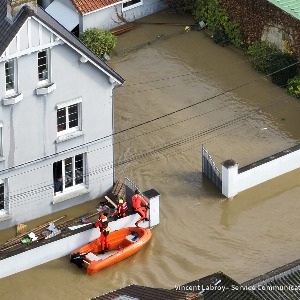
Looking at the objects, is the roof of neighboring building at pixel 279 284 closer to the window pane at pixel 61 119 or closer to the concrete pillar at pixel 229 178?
the concrete pillar at pixel 229 178

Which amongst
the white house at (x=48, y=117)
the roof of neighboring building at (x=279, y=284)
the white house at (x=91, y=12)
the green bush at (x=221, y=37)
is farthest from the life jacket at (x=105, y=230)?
the green bush at (x=221, y=37)

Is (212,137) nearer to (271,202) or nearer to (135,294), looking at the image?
(271,202)

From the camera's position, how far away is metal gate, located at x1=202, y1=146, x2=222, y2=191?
178 feet

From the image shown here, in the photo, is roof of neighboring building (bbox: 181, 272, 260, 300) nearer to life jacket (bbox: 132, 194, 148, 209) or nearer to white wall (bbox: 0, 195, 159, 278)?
white wall (bbox: 0, 195, 159, 278)

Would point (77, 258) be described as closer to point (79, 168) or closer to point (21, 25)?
point (79, 168)

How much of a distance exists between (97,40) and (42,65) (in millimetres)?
13820

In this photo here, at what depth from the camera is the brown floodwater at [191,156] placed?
4991cm

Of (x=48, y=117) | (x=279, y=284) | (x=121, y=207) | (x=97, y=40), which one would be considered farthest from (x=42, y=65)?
(x=97, y=40)

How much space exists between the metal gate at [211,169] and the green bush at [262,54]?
28.8ft

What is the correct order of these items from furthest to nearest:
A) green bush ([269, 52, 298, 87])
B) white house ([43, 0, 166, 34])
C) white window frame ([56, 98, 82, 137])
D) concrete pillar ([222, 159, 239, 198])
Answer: white house ([43, 0, 166, 34]) → green bush ([269, 52, 298, 87]) → concrete pillar ([222, 159, 239, 198]) → white window frame ([56, 98, 82, 137])

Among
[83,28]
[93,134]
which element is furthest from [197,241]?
[83,28]

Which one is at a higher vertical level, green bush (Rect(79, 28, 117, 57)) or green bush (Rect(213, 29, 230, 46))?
green bush (Rect(79, 28, 117, 57))

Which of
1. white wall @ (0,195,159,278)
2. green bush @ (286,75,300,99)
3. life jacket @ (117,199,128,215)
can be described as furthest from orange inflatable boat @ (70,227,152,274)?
green bush @ (286,75,300,99)

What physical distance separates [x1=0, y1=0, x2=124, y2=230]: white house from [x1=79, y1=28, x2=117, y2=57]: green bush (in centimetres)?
1118
